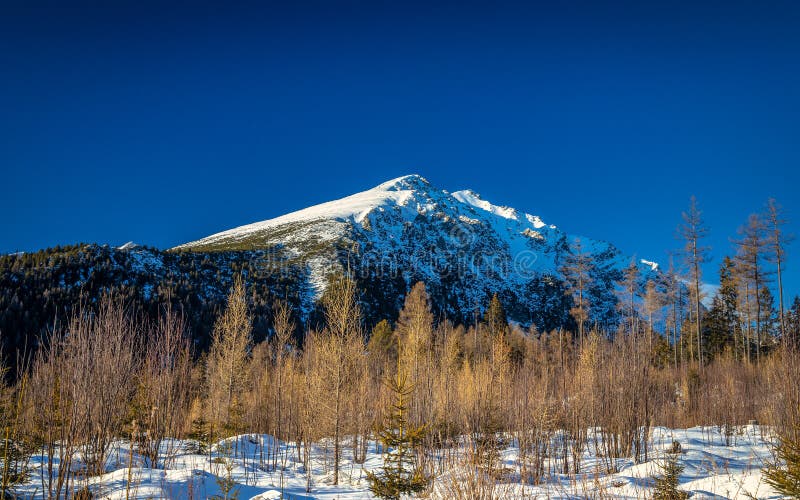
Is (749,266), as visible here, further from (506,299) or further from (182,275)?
(506,299)

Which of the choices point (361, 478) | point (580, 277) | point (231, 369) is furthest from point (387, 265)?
point (361, 478)

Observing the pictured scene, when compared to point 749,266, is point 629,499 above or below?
below

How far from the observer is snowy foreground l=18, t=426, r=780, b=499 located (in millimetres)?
8352

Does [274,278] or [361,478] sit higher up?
[274,278]

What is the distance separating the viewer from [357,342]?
18.0 metres

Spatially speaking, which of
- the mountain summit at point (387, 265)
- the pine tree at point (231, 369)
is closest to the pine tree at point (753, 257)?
the pine tree at point (231, 369)

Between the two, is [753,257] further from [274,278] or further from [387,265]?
[387,265]

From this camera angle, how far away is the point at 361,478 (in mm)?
14781

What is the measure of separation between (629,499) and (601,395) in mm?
7827

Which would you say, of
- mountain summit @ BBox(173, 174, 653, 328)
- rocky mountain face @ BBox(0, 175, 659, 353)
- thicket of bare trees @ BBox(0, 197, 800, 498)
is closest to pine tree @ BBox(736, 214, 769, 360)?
thicket of bare trees @ BBox(0, 197, 800, 498)

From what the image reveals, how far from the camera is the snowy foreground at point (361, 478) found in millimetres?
8352

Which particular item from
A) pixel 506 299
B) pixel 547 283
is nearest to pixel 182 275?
pixel 506 299

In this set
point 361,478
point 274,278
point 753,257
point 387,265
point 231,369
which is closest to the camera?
point 361,478

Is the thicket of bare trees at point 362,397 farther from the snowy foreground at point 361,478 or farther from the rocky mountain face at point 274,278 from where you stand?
the rocky mountain face at point 274,278
